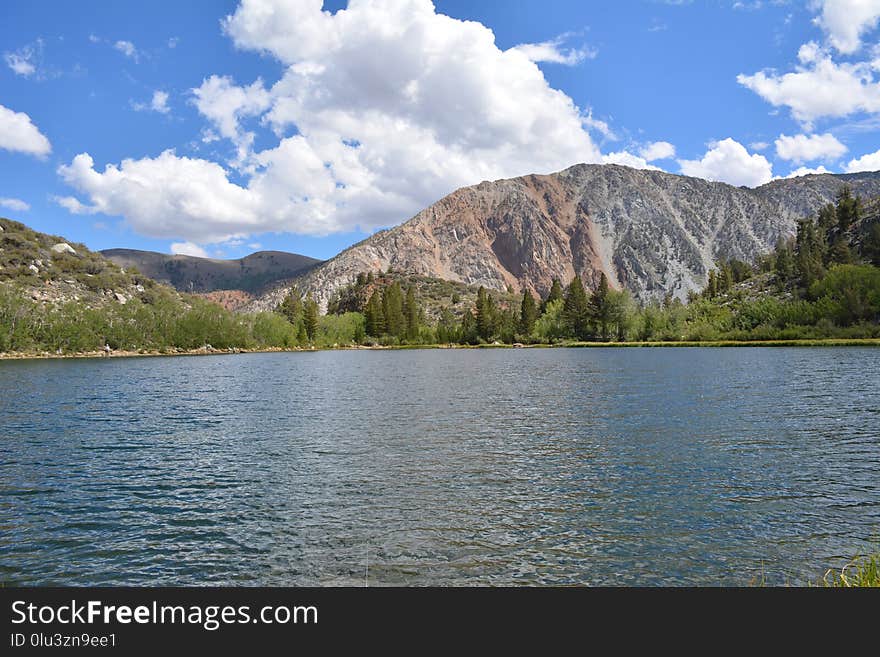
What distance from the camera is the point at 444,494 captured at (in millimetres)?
26031

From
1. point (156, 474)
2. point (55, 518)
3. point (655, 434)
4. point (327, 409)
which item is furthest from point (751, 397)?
point (55, 518)

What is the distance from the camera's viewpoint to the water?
1817 centimetres

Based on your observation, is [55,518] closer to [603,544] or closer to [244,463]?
[244,463]

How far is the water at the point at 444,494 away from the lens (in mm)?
18172

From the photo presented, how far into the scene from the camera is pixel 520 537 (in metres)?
20.5

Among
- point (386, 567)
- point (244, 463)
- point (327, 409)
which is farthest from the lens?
point (327, 409)

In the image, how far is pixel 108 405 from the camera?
61.1m

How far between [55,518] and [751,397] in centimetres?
6057

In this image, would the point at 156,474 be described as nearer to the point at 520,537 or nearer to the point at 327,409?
the point at 520,537

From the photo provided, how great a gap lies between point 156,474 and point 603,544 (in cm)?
2423

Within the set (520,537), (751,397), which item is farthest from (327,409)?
(751,397)
